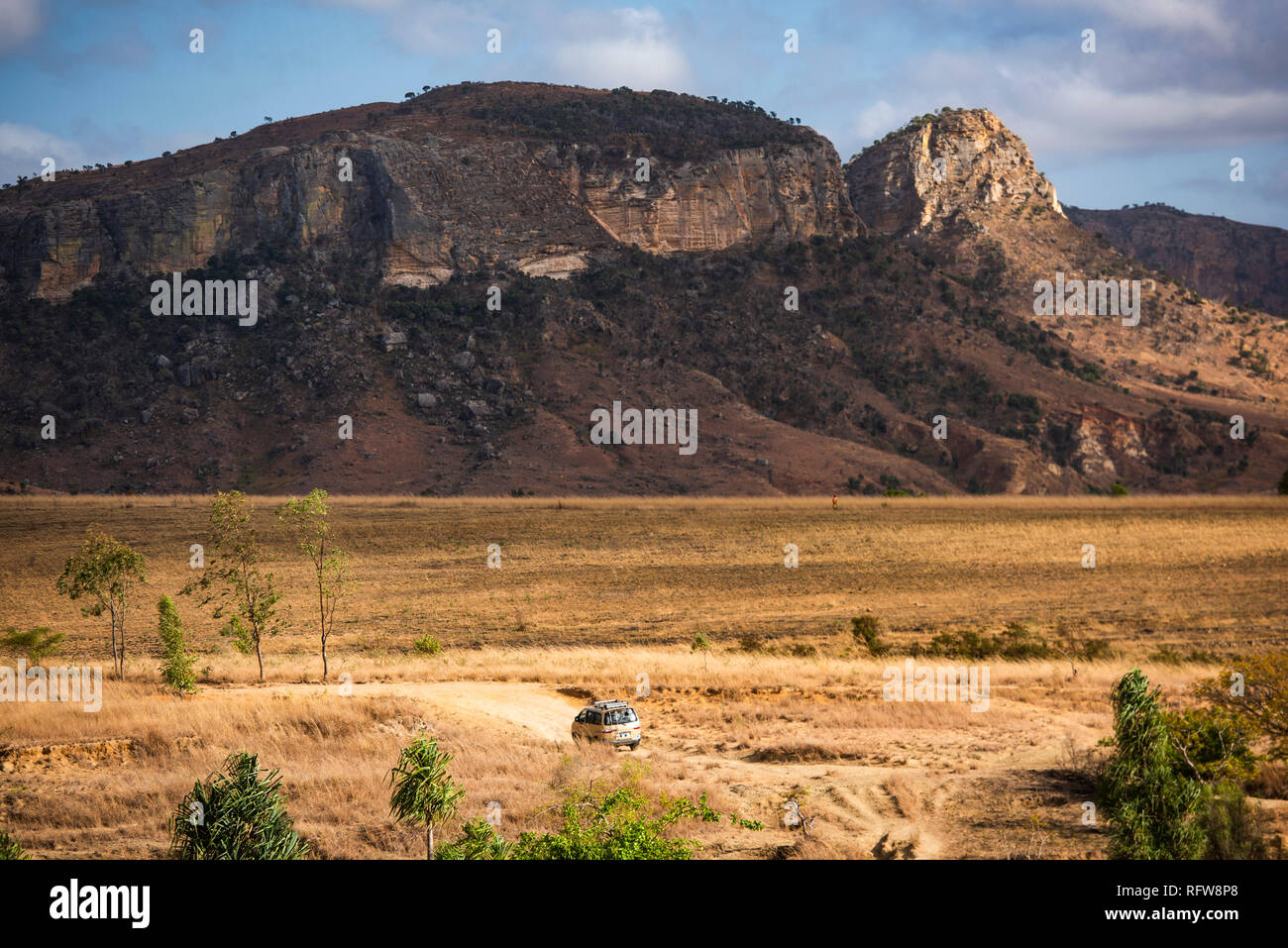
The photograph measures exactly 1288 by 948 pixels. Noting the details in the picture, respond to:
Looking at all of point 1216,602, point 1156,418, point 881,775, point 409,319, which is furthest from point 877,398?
point 881,775

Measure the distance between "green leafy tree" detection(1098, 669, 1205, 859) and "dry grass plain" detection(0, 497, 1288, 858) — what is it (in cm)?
79

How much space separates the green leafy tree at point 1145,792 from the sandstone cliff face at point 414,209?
9607 cm

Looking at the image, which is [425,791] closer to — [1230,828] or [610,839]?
[610,839]

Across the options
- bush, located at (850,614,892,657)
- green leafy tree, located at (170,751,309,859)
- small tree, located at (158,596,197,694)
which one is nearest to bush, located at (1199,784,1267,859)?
green leafy tree, located at (170,751,309,859)

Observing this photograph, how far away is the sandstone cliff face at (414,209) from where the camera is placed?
99.0 metres

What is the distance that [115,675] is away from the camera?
2459 cm

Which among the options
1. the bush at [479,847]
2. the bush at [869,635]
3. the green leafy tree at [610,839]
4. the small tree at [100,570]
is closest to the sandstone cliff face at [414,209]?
the bush at [869,635]

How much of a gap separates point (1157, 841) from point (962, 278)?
396 ft

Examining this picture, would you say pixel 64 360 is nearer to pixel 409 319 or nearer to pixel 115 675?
pixel 409 319

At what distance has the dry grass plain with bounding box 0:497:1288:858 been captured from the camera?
13.6 metres

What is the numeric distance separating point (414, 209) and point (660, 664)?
85.1 m

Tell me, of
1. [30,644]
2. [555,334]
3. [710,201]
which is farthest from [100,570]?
[710,201]

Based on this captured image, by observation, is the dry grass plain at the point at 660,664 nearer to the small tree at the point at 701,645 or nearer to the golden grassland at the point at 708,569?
the golden grassland at the point at 708,569

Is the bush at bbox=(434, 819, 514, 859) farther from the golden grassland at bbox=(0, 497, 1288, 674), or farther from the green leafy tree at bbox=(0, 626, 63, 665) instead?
the green leafy tree at bbox=(0, 626, 63, 665)
